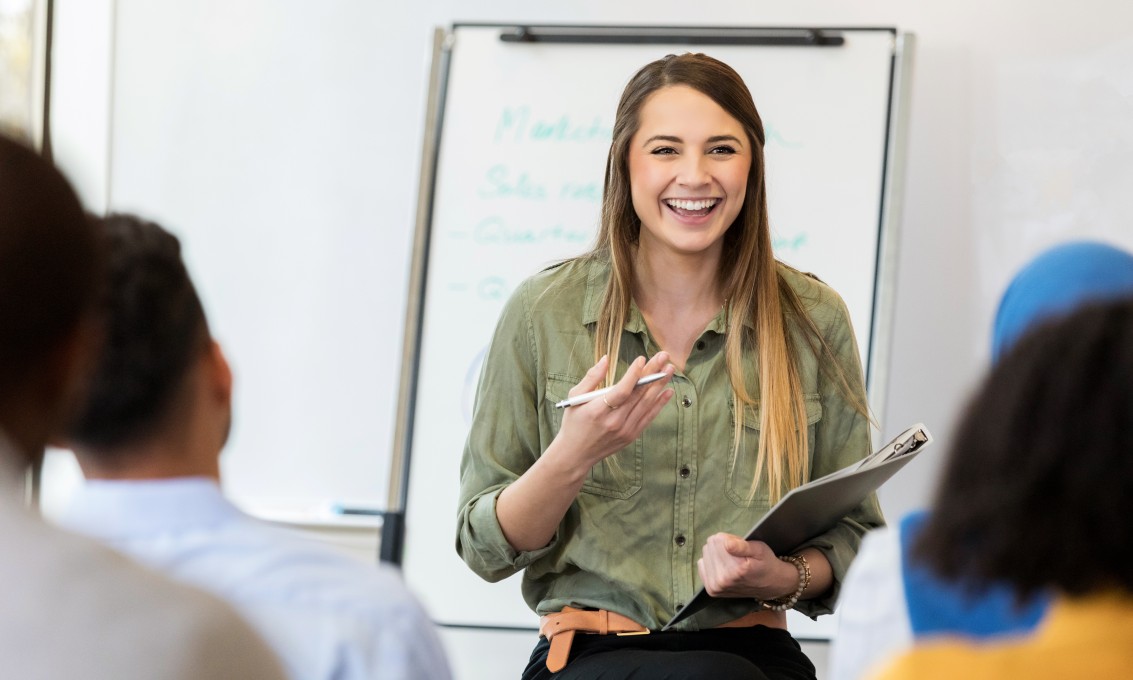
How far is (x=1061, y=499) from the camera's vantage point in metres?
0.75

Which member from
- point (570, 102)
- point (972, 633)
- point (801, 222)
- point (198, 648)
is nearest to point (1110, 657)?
point (972, 633)

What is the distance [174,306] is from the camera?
1.04 metres

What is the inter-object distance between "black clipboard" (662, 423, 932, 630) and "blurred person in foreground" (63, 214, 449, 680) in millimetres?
640

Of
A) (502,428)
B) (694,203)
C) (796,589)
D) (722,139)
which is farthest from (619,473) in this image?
(722,139)

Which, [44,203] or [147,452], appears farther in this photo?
[147,452]

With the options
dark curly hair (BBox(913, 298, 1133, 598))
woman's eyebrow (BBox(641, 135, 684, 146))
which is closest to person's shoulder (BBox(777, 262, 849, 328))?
woman's eyebrow (BBox(641, 135, 684, 146))

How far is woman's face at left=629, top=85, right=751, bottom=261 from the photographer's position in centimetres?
192

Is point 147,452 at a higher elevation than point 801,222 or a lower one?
lower

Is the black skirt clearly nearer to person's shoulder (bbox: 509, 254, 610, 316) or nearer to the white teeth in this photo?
person's shoulder (bbox: 509, 254, 610, 316)

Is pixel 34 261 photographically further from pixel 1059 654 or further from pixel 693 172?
pixel 693 172

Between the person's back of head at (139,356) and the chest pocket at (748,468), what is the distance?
95 cm

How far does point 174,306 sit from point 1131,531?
0.70 metres

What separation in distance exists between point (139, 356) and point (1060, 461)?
0.66 m

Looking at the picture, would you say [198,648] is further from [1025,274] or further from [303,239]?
[303,239]
